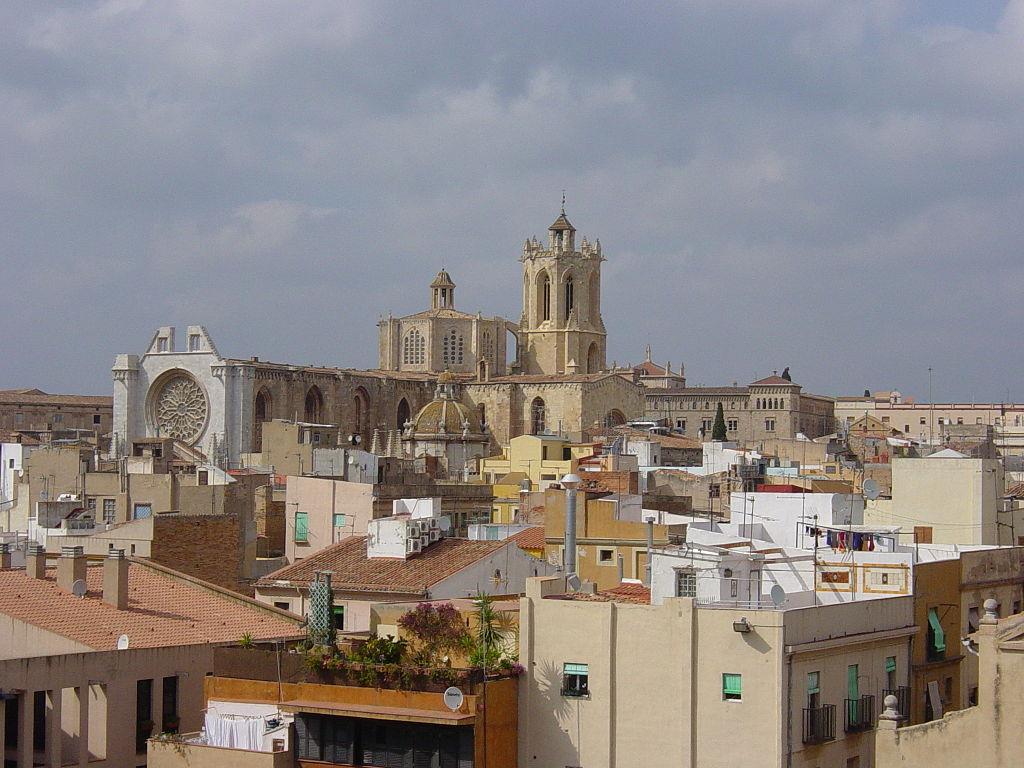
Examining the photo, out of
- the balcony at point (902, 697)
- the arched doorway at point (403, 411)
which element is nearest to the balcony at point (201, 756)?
the balcony at point (902, 697)

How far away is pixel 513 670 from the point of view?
19.1 meters

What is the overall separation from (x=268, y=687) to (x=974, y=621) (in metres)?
8.84

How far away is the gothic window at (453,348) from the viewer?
113 meters

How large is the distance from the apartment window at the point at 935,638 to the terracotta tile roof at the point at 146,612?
746 cm

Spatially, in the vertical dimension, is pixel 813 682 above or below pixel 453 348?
below

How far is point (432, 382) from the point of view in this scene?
351ft

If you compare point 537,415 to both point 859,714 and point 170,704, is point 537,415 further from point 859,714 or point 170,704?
point 859,714

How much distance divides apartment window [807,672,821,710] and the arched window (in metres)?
81.4

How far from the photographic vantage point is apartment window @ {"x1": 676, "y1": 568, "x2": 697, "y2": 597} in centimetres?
2031

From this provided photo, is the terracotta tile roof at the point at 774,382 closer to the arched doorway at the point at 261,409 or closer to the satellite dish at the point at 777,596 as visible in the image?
the arched doorway at the point at 261,409

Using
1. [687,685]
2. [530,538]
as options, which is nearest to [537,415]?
[530,538]

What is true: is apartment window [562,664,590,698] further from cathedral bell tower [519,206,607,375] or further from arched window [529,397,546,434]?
cathedral bell tower [519,206,607,375]

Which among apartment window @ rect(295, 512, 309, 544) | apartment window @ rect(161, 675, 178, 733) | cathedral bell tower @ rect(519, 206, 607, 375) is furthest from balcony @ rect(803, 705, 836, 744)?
cathedral bell tower @ rect(519, 206, 607, 375)

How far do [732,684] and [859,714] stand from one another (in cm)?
208
